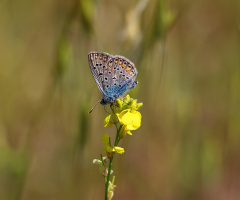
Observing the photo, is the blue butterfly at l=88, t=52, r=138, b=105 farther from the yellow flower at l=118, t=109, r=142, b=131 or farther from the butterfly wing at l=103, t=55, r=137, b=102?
the yellow flower at l=118, t=109, r=142, b=131

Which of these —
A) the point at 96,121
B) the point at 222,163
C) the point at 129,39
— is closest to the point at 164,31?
the point at 129,39

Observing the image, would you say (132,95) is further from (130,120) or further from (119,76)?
(130,120)

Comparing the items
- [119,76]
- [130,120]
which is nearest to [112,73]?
[119,76]

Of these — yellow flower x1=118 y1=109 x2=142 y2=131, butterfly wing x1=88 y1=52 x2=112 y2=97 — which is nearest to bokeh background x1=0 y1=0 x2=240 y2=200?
butterfly wing x1=88 y1=52 x2=112 y2=97

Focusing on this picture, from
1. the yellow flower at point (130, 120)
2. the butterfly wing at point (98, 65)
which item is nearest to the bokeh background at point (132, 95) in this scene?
the butterfly wing at point (98, 65)

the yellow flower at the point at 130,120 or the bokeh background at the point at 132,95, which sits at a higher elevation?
the bokeh background at the point at 132,95

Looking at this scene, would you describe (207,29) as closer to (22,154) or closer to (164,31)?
(164,31)

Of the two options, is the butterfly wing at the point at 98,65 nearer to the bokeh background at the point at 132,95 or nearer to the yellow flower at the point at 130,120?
the bokeh background at the point at 132,95

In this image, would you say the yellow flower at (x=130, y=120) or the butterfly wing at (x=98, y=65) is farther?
the butterfly wing at (x=98, y=65)
